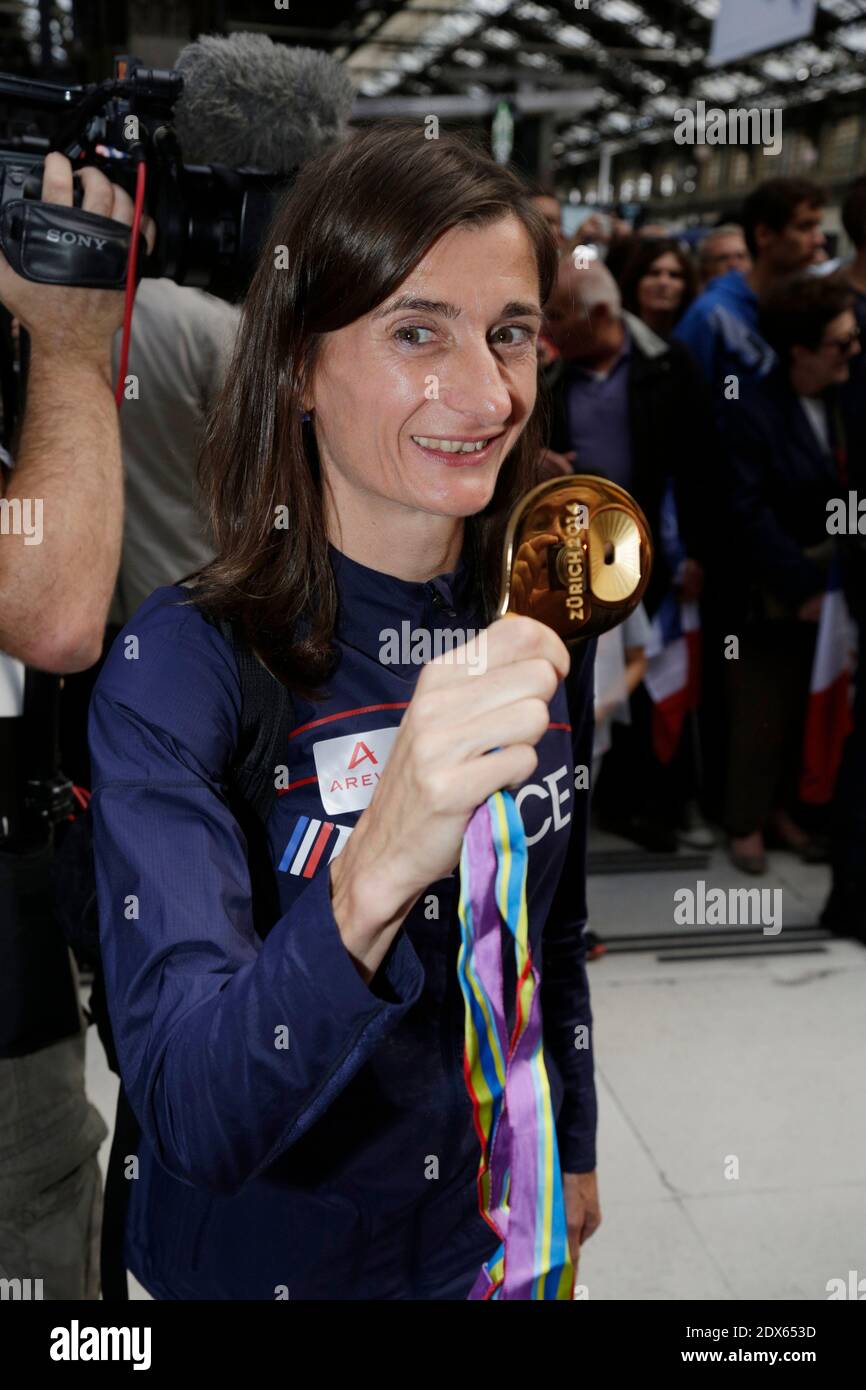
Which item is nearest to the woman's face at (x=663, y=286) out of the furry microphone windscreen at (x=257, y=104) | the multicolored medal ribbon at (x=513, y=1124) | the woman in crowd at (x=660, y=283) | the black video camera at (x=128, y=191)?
the woman in crowd at (x=660, y=283)

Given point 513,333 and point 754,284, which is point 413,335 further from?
point 754,284

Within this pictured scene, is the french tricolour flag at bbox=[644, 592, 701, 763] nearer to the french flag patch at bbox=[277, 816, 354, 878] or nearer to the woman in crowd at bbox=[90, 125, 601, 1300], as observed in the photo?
the woman in crowd at bbox=[90, 125, 601, 1300]

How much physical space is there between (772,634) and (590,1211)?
7.92 feet

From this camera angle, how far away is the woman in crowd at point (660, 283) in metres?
4.34

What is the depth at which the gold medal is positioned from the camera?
0.82 m

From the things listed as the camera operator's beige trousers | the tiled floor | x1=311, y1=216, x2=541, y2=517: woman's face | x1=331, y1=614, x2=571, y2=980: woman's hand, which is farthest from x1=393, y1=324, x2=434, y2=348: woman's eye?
the tiled floor

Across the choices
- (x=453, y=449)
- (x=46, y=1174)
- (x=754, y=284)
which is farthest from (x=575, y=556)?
(x=754, y=284)

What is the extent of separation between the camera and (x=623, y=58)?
46.7 feet

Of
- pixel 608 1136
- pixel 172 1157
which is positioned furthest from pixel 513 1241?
pixel 608 1136

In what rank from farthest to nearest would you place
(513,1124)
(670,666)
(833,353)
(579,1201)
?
(670,666)
(833,353)
(579,1201)
(513,1124)

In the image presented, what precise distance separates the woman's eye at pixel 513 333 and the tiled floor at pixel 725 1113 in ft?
5.28

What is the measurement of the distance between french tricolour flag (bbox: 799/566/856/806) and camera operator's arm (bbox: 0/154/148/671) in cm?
243

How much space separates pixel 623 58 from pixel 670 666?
13043mm
